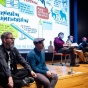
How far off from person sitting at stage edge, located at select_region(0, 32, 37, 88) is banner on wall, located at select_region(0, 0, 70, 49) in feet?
7.25

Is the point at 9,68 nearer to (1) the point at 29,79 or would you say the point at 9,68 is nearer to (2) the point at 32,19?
(1) the point at 29,79

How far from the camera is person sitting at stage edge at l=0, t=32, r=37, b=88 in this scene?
8.28ft

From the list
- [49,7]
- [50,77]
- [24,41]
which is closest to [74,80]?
[50,77]

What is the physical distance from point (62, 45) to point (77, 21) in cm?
262

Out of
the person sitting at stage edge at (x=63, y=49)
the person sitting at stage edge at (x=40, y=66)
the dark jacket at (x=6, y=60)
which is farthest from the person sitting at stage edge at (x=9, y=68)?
the person sitting at stage edge at (x=63, y=49)

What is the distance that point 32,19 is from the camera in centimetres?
587

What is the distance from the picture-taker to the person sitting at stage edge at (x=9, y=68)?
252 cm

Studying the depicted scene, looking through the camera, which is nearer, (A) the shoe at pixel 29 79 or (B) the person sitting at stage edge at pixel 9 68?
(B) the person sitting at stage edge at pixel 9 68

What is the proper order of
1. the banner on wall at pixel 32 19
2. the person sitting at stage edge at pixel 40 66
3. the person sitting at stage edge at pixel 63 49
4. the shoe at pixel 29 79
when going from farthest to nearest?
the person sitting at stage edge at pixel 63 49
the banner on wall at pixel 32 19
the person sitting at stage edge at pixel 40 66
the shoe at pixel 29 79

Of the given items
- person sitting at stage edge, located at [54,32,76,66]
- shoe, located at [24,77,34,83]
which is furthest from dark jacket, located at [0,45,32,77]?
person sitting at stage edge, located at [54,32,76,66]

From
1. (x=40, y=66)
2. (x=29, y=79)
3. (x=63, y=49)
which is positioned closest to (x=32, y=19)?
(x=63, y=49)

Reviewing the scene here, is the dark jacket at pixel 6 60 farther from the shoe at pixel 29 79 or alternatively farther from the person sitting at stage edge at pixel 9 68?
the shoe at pixel 29 79

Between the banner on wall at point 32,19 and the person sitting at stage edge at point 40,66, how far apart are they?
2.05m

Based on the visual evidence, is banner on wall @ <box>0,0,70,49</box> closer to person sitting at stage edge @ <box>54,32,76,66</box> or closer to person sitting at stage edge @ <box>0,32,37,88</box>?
person sitting at stage edge @ <box>54,32,76,66</box>
